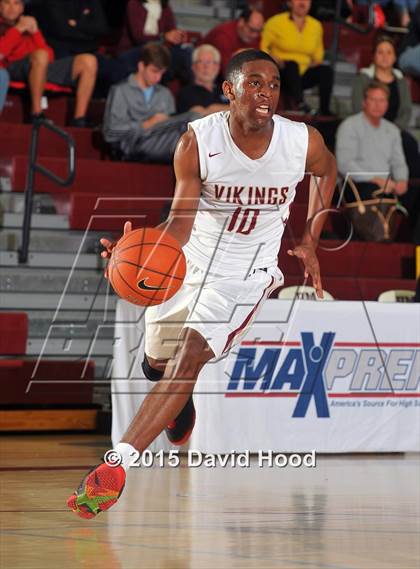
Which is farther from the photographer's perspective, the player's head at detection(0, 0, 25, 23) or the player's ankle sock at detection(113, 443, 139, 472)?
the player's head at detection(0, 0, 25, 23)

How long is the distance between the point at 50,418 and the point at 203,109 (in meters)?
3.21

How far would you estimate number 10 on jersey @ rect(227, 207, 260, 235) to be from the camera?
5.79 metres

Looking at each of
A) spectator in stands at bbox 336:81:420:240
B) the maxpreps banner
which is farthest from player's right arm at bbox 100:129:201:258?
spectator in stands at bbox 336:81:420:240

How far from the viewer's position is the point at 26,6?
11.5 m

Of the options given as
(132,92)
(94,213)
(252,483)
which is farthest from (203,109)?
(252,483)

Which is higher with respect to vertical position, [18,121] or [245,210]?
[245,210]

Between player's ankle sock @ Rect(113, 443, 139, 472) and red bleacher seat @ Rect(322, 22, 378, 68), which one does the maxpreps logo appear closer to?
player's ankle sock @ Rect(113, 443, 139, 472)

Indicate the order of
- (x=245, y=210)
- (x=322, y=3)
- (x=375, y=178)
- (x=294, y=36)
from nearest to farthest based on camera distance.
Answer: (x=245, y=210)
(x=375, y=178)
(x=294, y=36)
(x=322, y=3)

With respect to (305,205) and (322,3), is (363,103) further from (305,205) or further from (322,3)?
(322,3)

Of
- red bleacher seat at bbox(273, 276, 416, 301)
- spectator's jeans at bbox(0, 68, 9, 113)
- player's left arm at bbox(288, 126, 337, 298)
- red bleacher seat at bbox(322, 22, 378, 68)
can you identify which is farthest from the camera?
red bleacher seat at bbox(322, 22, 378, 68)

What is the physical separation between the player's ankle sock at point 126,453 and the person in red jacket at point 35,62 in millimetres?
5965

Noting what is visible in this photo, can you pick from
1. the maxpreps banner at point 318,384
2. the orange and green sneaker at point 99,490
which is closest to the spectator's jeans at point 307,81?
the maxpreps banner at point 318,384

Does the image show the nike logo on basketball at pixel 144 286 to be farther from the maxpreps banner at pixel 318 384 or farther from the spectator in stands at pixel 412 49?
the spectator in stands at pixel 412 49

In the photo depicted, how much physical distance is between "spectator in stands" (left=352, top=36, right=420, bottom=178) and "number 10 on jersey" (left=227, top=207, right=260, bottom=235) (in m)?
6.20
